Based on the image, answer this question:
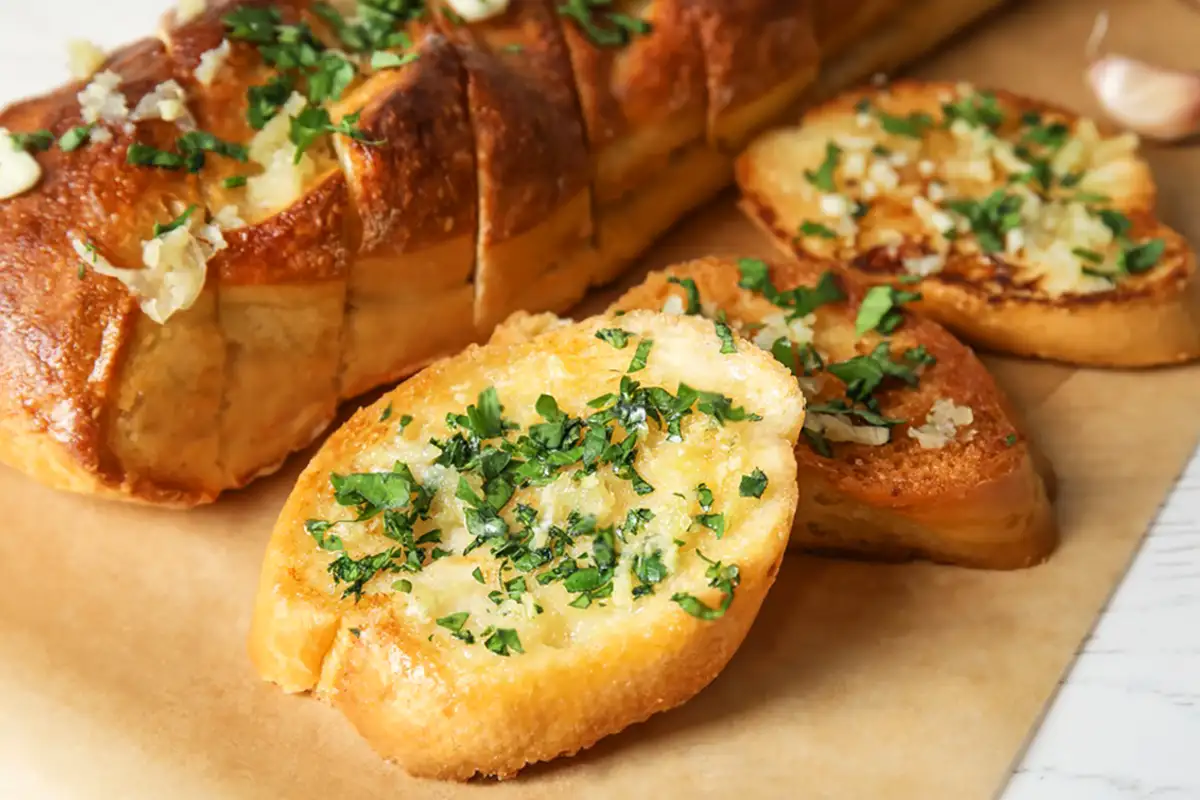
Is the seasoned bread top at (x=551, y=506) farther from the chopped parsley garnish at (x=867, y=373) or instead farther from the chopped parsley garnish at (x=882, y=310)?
the chopped parsley garnish at (x=882, y=310)

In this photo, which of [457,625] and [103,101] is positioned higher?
[103,101]

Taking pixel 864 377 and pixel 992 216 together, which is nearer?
pixel 864 377

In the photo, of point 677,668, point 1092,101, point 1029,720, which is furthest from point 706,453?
A: point 1092,101

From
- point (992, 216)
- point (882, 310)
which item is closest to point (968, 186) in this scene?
point (992, 216)

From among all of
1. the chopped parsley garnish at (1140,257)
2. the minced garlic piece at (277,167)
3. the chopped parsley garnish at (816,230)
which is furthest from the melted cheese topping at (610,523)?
the chopped parsley garnish at (1140,257)

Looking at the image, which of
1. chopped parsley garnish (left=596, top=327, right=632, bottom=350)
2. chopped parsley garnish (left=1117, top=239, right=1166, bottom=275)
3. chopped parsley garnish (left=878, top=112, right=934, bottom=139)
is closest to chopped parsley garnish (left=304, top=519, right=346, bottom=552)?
chopped parsley garnish (left=596, top=327, right=632, bottom=350)

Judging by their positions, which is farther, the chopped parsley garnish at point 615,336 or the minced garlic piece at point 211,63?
the minced garlic piece at point 211,63

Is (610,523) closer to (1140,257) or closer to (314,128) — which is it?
(314,128)
